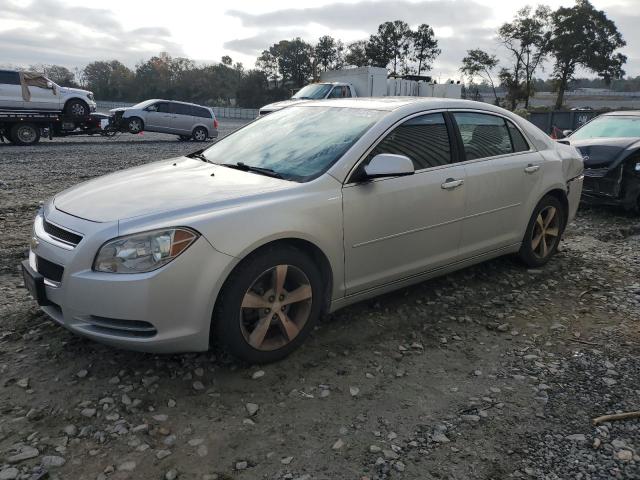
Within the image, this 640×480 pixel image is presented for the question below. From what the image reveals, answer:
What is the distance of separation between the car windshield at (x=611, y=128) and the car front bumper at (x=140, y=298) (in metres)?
7.65

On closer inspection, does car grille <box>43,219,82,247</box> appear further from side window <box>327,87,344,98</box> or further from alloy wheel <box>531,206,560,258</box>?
side window <box>327,87,344,98</box>

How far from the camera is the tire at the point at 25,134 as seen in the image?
53.2 ft

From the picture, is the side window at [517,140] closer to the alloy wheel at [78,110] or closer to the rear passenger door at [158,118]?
the alloy wheel at [78,110]

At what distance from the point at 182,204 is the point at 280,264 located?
662mm

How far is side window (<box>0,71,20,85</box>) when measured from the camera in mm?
16120

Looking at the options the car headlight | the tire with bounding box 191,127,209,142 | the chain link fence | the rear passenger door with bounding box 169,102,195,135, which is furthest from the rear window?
the chain link fence

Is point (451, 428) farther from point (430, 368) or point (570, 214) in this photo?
point (570, 214)

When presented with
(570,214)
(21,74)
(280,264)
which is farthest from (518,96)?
(280,264)

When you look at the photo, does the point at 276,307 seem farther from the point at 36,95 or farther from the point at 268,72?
the point at 268,72

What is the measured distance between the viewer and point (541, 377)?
3258mm

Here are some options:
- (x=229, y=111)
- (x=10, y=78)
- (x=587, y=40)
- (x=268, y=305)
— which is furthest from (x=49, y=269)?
(x=587, y=40)

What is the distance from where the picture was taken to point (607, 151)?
760 cm

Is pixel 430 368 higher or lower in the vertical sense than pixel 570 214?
lower

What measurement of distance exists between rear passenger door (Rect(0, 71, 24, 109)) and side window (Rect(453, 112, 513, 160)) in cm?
1587
